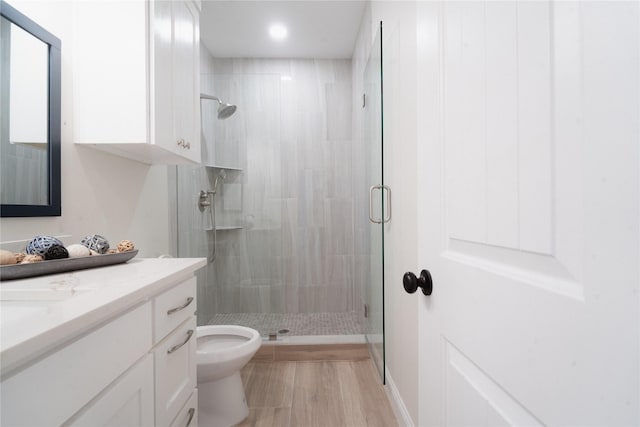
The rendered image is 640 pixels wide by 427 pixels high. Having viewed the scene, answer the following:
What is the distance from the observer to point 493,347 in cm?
51

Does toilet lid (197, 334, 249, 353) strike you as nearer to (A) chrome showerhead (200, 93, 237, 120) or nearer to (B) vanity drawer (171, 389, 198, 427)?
(B) vanity drawer (171, 389, 198, 427)

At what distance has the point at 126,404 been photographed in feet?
2.52

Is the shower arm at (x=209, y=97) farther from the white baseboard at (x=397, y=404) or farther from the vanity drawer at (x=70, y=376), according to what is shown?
the white baseboard at (x=397, y=404)

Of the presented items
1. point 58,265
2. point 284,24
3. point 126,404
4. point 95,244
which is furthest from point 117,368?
point 284,24

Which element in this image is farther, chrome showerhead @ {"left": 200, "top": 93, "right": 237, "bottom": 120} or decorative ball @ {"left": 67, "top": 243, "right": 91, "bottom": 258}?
chrome showerhead @ {"left": 200, "top": 93, "right": 237, "bottom": 120}

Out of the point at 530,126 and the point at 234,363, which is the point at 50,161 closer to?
the point at 234,363

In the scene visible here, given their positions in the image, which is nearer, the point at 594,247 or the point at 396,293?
the point at 594,247

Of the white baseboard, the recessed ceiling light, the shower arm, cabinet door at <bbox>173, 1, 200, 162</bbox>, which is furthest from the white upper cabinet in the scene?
the white baseboard

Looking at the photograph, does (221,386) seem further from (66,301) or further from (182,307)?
(66,301)

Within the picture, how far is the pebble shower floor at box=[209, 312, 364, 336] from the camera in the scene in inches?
94.2

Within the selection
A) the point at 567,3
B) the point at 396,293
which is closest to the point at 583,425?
Answer: the point at 567,3

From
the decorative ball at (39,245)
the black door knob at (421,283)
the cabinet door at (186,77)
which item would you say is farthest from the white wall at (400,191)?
the decorative ball at (39,245)

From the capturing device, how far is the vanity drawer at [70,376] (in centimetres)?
48

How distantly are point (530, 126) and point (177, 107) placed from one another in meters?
1.48
